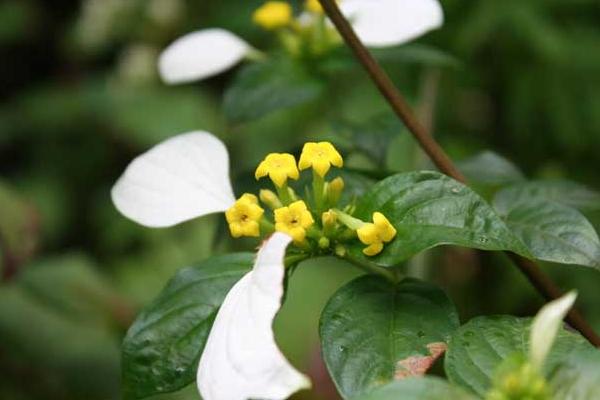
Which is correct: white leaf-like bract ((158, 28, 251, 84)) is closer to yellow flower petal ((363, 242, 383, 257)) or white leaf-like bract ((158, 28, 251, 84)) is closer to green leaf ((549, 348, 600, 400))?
yellow flower petal ((363, 242, 383, 257))

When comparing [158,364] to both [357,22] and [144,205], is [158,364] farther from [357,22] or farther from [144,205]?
[357,22]

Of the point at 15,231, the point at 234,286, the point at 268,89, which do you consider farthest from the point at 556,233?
the point at 15,231

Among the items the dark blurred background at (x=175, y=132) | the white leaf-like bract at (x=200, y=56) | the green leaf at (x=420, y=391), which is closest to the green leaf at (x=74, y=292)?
the dark blurred background at (x=175, y=132)

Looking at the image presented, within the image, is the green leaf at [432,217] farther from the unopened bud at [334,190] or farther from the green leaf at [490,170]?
the green leaf at [490,170]

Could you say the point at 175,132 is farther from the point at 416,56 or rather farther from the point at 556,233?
the point at 556,233

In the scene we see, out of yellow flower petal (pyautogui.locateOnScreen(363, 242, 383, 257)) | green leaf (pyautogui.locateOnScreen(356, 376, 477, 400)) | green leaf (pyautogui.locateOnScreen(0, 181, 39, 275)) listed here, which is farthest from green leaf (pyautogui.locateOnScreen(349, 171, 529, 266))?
green leaf (pyautogui.locateOnScreen(0, 181, 39, 275))
